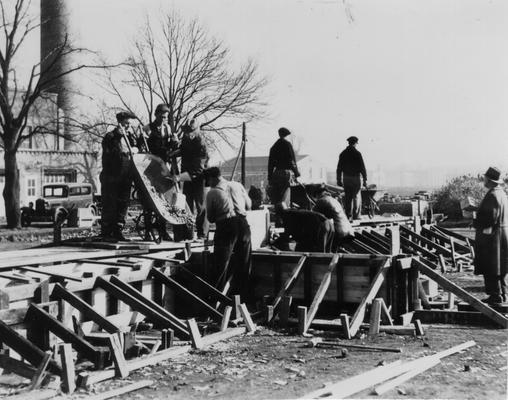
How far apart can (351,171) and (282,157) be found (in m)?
3.05

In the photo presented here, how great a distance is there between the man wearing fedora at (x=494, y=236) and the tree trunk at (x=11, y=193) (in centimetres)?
2403

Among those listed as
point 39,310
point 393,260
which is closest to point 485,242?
point 393,260

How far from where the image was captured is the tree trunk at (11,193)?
29.6 meters

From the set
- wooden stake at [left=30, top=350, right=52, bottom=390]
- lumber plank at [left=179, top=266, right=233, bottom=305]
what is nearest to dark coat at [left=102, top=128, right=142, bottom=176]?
lumber plank at [left=179, top=266, right=233, bottom=305]

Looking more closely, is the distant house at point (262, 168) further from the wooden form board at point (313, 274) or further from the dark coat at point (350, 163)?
the wooden form board at point (313, 274)

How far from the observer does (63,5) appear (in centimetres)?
4525

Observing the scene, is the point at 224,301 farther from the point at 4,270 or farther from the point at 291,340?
the point at 4,270

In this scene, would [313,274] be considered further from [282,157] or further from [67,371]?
[67,371]

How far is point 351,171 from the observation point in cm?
1645

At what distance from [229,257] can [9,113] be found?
2367 cm

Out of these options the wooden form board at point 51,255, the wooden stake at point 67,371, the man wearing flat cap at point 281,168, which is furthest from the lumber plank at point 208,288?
the man wearing flat cap at point 281,168

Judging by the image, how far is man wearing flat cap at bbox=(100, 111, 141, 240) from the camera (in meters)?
11.4

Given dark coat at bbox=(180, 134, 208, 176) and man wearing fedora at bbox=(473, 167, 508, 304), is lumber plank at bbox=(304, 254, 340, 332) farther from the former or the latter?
dark coat at bbox=(180, 134, 208, 176)

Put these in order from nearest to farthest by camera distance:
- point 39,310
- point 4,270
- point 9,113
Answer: point 39,310 → point 4,270 → point 9,113
